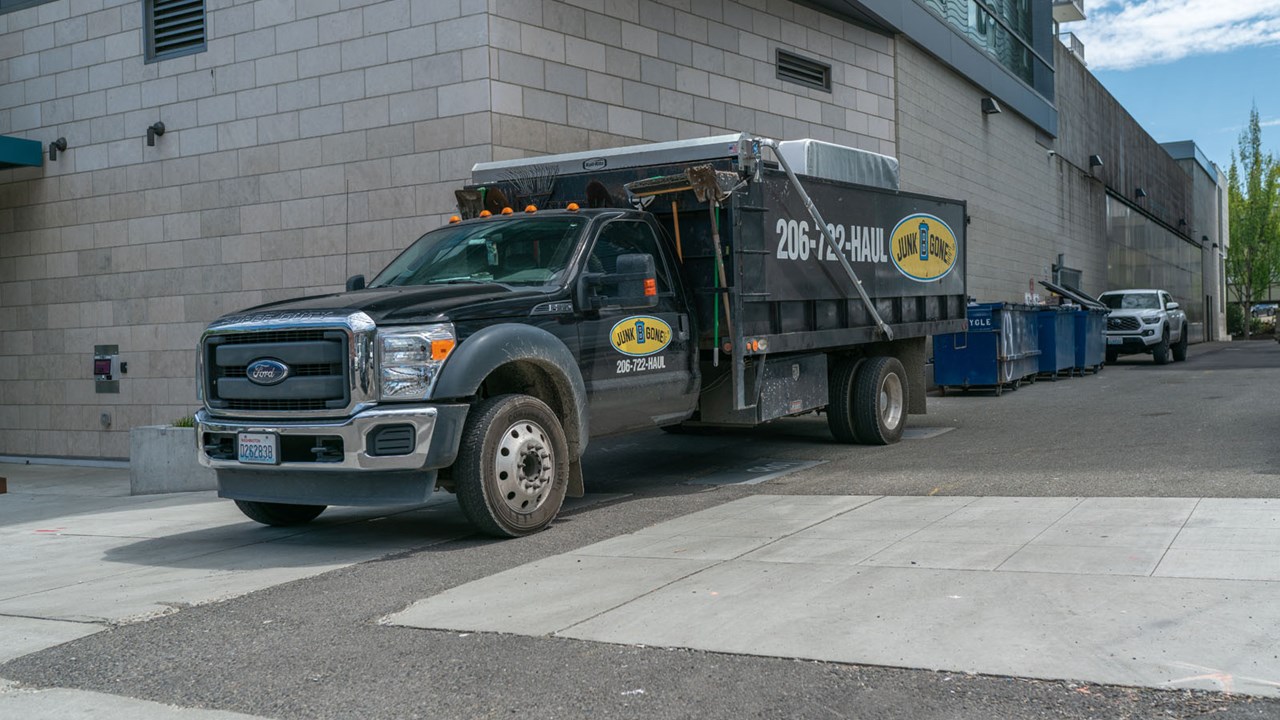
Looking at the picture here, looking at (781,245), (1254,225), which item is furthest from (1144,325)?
(1254,225)

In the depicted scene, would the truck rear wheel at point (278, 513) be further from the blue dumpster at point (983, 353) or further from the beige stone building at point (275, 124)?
the blue dumpster at point (983, 353)

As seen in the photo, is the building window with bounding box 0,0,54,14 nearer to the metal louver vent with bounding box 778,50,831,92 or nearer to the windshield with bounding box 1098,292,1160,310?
the metal louver vent with bounding box 778,50,831,92

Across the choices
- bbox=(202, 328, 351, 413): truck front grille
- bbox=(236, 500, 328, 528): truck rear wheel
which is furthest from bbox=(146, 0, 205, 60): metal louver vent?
bbox=(202, 328, 351, 413): truck front grille

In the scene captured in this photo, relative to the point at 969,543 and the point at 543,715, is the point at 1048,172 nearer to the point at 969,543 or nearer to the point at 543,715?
the point at 969,543

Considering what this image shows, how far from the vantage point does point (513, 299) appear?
314 inches

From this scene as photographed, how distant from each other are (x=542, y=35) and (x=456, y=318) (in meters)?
6.60

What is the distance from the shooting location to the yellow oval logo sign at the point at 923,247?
40.9 feet

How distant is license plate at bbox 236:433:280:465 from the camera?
24.6ft

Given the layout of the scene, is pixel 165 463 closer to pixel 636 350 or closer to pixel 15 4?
pixel 636 350

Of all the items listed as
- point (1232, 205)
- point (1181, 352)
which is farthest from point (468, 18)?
point (1232, 205)

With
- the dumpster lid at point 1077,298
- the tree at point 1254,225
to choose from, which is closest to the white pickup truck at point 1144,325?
the dumpster lid at point 1077,298

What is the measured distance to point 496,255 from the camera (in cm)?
893

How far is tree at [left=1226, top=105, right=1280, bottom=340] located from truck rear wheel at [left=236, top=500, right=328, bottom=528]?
72.4 m

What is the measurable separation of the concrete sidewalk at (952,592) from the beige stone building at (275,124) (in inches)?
270
